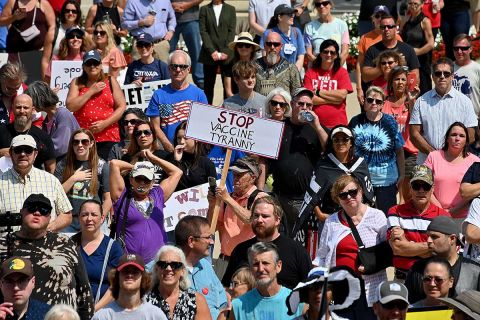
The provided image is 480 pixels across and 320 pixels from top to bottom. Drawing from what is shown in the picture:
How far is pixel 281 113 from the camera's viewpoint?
590 inches

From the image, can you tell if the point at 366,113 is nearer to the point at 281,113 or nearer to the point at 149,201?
the point at 281,113

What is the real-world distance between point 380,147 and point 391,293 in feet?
15.2

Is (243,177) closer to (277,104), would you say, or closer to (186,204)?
(186,204)

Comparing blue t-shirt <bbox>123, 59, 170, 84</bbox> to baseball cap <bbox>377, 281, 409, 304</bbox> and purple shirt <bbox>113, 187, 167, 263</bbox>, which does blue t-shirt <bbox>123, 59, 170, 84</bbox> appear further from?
baseball cap <bbox>377, 281, 409, 304</bbox>

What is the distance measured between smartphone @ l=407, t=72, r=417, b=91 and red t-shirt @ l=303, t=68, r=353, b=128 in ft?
2.14

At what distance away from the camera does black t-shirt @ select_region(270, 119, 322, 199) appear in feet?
47.6

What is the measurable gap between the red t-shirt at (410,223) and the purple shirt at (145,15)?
7.15 metres

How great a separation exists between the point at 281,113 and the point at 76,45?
323 centimetres

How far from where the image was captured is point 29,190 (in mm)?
13031

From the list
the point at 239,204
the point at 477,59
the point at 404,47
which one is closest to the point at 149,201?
the point at 239,204

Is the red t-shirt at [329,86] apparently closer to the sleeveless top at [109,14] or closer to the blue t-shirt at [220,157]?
the blue t-shirt at [220,157]

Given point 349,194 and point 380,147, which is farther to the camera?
point 380,147

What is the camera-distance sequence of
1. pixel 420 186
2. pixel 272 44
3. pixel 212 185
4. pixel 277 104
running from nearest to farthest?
pixel 420 186
pixel 212 185
pixel 277 104
pixel 272 44

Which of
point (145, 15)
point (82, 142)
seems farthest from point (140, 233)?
point (145, 15)
